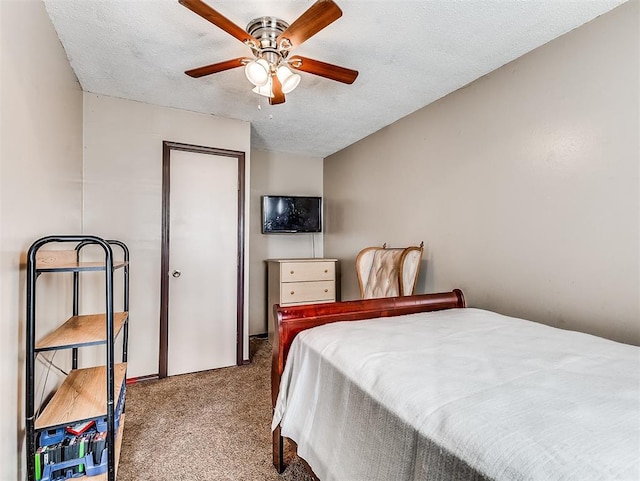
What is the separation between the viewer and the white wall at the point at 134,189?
2617mm

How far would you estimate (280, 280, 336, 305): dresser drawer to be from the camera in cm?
360

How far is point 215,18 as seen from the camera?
56.9 inches

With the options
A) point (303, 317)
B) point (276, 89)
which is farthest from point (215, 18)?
point (303, 317)

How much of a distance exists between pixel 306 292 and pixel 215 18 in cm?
279

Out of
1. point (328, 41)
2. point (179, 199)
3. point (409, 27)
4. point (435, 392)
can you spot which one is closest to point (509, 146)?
point (409, 27)

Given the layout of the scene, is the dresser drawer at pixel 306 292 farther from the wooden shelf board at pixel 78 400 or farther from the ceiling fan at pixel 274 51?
the ceiling fan at pixel 274 51

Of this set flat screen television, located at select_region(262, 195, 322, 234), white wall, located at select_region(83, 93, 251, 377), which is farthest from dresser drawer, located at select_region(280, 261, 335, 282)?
white wall, located at select_region(83, 93, 251, 377)

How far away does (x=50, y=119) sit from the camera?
5.64 ft

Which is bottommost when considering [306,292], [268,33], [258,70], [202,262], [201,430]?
[201,430]

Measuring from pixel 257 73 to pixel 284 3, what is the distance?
13.9 inches

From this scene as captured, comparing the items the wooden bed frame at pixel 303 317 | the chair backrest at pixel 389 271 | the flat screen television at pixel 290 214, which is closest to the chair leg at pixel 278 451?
the wooden bed frame at pixel 303 317

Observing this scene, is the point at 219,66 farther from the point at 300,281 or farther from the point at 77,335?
the point at 300,281

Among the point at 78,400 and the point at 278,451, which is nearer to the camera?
the point at 78,400

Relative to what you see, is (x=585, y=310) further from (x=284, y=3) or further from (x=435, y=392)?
(x=284, y=3)
